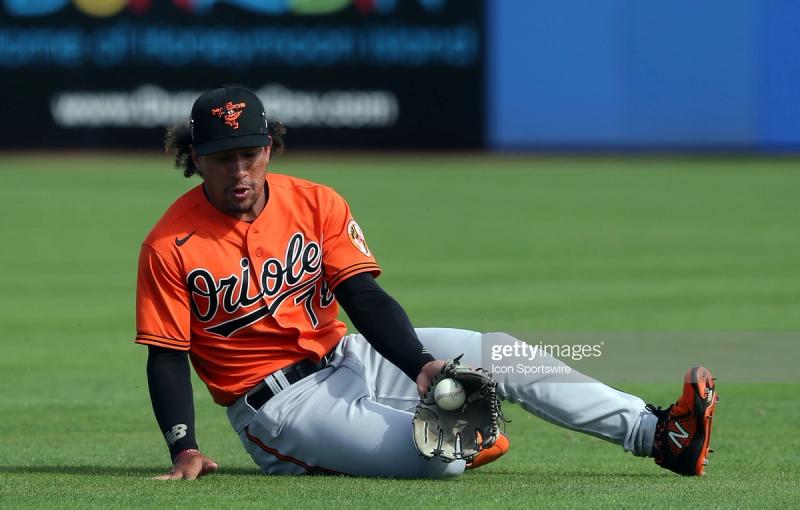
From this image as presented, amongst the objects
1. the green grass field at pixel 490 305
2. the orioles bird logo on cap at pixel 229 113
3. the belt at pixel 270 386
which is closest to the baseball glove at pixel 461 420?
the green grass field at pixel 490 305

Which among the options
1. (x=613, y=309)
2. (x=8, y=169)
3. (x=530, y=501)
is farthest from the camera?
(x=8, y=169)

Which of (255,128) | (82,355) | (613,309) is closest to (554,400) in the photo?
(255,128)

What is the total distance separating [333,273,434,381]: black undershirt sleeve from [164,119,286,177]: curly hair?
61 cm

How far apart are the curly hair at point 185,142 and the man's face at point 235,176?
3.7 inches

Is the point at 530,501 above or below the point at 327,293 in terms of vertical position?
below

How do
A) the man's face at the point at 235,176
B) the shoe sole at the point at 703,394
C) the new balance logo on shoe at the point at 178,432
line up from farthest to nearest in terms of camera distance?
the man's face at the point at 235,176
the new balance logo on shoe at the point at 178,432
the shoe sole at the point at 703,394

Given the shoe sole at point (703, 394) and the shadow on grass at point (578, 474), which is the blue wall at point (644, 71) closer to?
the shadow on grass at point (578, 474)

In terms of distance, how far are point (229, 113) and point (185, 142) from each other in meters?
0.33

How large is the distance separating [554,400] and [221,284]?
3.96 ft

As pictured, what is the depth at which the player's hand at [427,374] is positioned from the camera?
204 inches

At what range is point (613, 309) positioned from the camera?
10578 mm

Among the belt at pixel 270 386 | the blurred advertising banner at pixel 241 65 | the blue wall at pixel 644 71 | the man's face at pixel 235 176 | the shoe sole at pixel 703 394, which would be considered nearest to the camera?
the shoe sole at pixel 703 394

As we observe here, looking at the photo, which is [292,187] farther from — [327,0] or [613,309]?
[327,0]

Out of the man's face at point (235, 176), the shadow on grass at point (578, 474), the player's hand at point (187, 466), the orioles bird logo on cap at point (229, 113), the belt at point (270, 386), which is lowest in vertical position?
the shadow on grass at point (578, 474)
